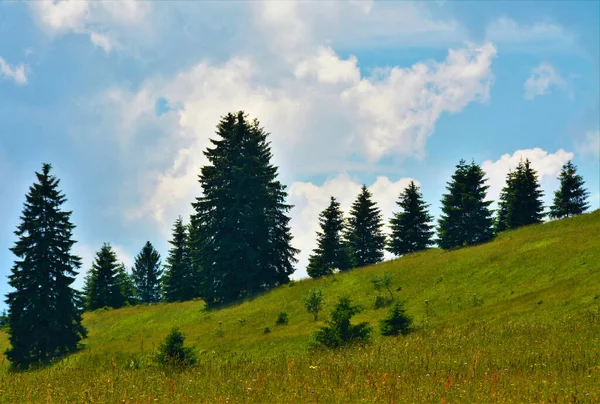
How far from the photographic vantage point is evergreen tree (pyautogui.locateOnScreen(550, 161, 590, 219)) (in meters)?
61.7

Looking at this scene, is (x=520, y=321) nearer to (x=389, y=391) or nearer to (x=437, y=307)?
(x=437, y=307)

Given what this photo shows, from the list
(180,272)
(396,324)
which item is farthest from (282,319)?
(180,272)

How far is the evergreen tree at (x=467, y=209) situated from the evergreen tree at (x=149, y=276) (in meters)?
66.1

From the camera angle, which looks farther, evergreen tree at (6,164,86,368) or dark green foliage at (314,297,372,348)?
evergreen tree at (6,164,86,368)

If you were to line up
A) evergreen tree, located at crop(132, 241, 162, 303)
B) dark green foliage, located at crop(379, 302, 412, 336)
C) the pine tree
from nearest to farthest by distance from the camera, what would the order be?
dark green foliage, located at crop(379, 302, 412, 336) → the pine tree → evergreen tree, located at crop(132, 241, 162, 303)

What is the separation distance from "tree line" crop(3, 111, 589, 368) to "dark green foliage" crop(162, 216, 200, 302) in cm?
18

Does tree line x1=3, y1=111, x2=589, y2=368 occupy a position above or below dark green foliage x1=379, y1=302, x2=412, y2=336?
above

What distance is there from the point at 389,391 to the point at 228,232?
4123 cm

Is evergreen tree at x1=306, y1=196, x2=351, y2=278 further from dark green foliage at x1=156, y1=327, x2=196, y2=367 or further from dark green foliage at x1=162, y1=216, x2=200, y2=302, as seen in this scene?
dark green foliage at x1=156, y1=327, x2=196, y2=367

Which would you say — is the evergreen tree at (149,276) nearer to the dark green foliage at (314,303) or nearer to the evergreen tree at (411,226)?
the evergreen tree at (411,226)

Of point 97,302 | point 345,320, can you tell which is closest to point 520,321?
point 345,320

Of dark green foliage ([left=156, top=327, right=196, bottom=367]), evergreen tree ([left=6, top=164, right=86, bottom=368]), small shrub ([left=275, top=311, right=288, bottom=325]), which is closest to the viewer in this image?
dark green foliage ([left=156, top=327, right=196, bottom=367])

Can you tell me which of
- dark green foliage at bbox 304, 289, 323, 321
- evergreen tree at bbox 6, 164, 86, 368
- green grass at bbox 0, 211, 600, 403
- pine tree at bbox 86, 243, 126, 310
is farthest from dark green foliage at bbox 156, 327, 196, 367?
pine tree at bbox 86, 243, 126, 310

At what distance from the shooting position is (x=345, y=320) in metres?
17.4
